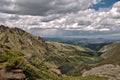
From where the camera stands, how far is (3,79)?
346 feet

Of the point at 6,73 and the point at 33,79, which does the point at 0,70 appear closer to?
the point at 6,73

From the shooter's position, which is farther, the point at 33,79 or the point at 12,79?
the point at 33,79

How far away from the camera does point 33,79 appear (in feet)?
413

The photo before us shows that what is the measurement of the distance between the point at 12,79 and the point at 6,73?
3.80 meters

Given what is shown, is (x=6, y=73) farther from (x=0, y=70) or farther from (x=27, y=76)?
(x=27, y=76)

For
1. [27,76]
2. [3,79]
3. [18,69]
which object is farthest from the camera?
[27,76]

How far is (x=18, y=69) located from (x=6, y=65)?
6.44 m

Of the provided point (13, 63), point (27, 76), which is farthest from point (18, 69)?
point (27, 76)

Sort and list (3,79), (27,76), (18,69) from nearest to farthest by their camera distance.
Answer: (3,79)
(18,69)
(27,76)

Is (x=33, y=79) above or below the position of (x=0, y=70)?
below

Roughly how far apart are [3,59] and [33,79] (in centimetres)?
1860

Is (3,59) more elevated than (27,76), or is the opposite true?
(3,59)

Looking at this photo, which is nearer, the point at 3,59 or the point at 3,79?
the point at 3,79

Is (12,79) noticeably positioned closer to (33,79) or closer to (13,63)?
(13,63)
